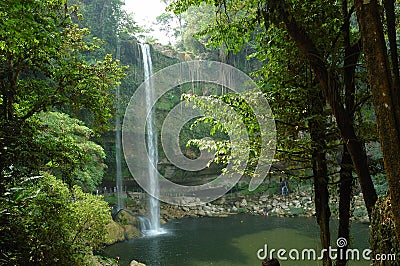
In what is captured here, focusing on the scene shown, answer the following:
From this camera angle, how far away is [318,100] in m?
3.05

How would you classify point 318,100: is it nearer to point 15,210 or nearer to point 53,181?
point 15,210

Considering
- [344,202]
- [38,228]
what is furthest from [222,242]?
[344,202]

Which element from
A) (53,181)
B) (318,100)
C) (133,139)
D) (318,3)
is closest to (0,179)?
(53,181)

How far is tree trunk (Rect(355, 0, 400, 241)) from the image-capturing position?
1.64m

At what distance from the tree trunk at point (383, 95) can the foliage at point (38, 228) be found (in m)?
2.88

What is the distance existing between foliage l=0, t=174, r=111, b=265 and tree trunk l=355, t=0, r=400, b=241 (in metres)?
2.88

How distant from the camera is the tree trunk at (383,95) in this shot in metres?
1.64

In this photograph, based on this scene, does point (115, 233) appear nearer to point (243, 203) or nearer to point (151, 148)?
point (151, 148)

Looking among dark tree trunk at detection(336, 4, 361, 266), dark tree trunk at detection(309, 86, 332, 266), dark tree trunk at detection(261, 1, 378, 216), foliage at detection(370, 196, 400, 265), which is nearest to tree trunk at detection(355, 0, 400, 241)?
foliage at detection(370, 196, 400, 265)

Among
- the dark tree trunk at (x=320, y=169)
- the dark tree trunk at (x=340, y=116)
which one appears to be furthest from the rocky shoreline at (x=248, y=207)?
the dark tree trunk at (x=340, y=116)

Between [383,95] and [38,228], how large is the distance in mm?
3468

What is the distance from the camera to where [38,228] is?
3.43m

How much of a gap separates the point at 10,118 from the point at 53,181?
1.52m

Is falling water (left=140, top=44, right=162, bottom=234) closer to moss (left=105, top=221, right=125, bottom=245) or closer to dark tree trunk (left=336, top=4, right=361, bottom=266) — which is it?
moss (left=105, top=221, right=125, bottom=245)
